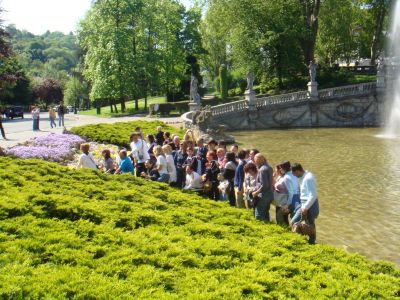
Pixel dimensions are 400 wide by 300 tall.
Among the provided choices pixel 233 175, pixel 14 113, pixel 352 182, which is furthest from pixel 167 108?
pixel 233 175

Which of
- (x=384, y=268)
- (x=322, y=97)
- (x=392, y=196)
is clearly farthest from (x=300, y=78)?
(x=384, y=268)

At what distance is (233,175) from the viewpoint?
12156 mm

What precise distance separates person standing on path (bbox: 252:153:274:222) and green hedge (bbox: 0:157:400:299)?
0.49 meters

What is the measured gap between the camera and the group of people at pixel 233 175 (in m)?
9.58

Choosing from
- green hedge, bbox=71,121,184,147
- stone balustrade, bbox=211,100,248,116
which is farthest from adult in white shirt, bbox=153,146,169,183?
stone balustrade, bbox=211,100,248,116

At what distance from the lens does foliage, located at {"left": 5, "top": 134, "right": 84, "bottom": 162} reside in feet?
59.2

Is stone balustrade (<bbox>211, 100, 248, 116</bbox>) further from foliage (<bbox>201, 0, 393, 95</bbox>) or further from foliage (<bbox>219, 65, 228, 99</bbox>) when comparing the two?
foliage (<bbox>219, 65, 228, 99</bbox>)

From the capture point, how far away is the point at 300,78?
51062 millimetres

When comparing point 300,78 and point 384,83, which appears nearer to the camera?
point 384,83

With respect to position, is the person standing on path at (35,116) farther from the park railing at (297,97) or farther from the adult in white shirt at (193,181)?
the adult in white shirt at (193,181)

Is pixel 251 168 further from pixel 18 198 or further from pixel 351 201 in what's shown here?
pixel 351 201

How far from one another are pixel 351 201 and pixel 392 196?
1558 mm

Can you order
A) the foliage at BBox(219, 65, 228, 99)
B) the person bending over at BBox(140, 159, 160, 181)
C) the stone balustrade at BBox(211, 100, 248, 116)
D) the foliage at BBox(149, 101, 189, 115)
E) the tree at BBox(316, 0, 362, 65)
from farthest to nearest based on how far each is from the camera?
1. the tree at BBox(316, 0, 362, 65)
2. the foliage at BBox(219, 65, 228, 99)
3. the foliage at BBox(149, 101, 189, 115)
4. the stone balustrade at BBox(211, 100, 248, 116)
5. the person bending over at BBox(140, 159, 160, 181)

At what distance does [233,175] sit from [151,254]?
5.22 metres
